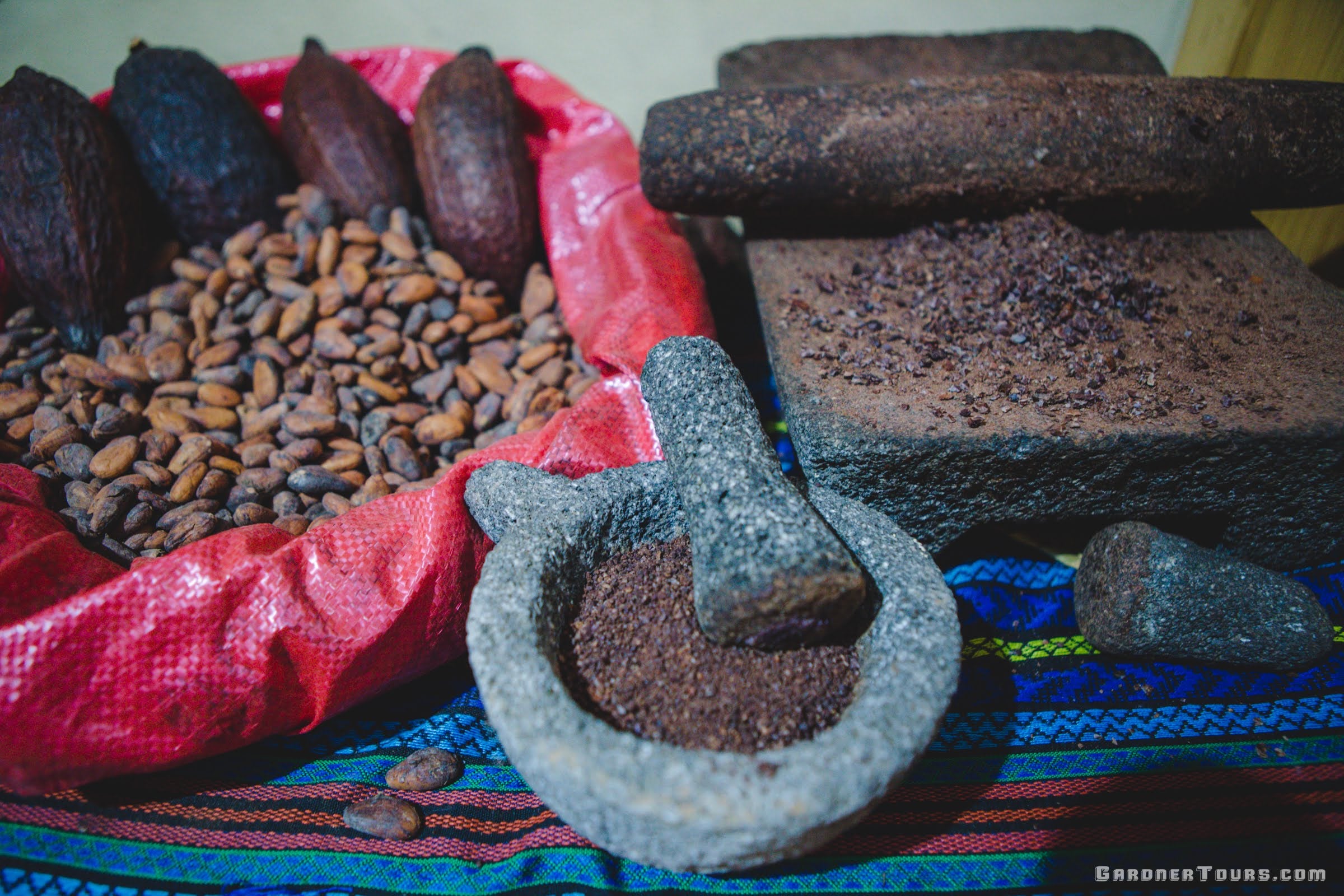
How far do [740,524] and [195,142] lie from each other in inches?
77.2

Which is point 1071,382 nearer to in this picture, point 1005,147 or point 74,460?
point 1005,147

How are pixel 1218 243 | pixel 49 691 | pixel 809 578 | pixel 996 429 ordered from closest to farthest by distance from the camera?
1. pixel 809 578
2. pixel 49 691
3. pixel 996 429
4. pixel 1218 243

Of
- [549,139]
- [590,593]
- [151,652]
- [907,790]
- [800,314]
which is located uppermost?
[549,139]

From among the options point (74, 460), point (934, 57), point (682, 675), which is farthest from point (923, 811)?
point (934, 57)

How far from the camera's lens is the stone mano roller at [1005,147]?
5.86ft

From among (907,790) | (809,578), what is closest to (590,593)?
(809,578)

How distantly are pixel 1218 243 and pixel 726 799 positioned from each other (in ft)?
5.91

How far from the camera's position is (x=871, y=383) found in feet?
4.86

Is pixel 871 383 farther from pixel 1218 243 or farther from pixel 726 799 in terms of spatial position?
pixel 1218 243

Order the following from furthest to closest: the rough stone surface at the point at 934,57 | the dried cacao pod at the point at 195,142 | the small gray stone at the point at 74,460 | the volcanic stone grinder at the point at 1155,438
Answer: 1. the rough stone surface at the point at 934,57
2. the dried cacao pod at the point at 195,142
3. the small gray stone at the point at 74,460
4. the volcanic stone grinder at the point at 1155,438

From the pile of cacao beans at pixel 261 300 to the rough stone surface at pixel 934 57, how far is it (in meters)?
0.83

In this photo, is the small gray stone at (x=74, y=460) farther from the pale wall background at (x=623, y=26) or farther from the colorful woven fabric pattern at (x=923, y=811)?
the pale wall background at (x=623, y=26)

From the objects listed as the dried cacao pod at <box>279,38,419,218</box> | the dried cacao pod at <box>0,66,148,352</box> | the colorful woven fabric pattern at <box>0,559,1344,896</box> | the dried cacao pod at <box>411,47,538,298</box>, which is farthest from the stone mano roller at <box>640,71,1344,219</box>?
the dried cacao pod at <box>0,66,148,352</box>

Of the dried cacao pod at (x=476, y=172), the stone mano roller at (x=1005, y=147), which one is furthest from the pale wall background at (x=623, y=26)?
the stone mano roller at (x=1005, y=147)
